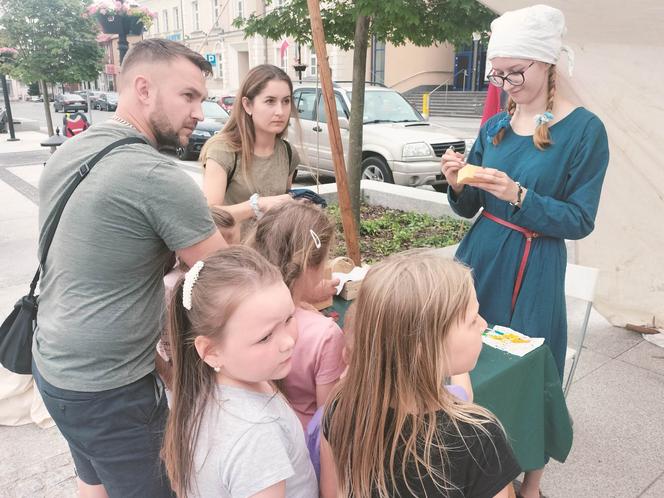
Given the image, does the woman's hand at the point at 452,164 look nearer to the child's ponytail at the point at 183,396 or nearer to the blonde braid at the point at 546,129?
the blonde braid at the point at 546,129

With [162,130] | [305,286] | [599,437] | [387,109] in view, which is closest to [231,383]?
[305,286]

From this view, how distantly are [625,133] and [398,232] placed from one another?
2.75 metres

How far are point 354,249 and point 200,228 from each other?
173 centimetres

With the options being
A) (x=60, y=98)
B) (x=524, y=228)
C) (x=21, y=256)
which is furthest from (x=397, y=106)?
(x=60, y=98)

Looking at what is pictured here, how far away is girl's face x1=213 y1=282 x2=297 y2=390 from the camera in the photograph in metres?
1.17

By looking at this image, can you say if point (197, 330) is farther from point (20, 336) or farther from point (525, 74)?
point (525, 74)

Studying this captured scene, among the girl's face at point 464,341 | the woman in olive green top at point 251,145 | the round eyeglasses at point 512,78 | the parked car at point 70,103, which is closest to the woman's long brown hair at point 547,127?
the round eyeglasses at point 512,78

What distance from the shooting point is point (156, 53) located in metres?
1.45

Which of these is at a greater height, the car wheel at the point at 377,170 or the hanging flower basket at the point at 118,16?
the hanging flower basket at the point at 118,16

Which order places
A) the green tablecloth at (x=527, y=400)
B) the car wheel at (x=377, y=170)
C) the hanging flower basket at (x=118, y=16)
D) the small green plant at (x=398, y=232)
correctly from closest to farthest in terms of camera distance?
the green tablecloth at (x=527, y=400), the small green plant at (x=398, y=232), the hanging flower basket at (x=118, y=16), the car wheel at (x=377, y=170)

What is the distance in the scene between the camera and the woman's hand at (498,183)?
6.34ft

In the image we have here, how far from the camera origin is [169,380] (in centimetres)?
149

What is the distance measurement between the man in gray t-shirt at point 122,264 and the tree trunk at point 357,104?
140 inches

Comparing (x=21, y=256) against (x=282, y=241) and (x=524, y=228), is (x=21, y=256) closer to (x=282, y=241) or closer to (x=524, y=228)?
(x=282, y=241)
